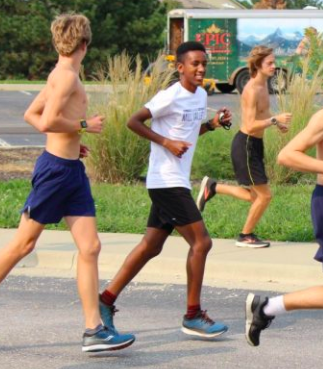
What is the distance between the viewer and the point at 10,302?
26.1 ft

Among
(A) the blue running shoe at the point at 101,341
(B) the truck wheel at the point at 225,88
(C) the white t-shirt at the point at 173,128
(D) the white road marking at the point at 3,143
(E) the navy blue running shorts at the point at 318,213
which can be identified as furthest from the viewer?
(B) the truck wheel at the point at 225,88

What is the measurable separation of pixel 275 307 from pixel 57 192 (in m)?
1.42

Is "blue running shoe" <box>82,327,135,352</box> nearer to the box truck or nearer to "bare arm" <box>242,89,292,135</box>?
"bare arm" <box>242,89,292,135</box>

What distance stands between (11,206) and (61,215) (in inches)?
217

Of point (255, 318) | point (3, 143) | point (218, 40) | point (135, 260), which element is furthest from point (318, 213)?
point (218, 40)

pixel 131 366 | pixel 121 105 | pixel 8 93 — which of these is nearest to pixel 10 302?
pixel 131 366

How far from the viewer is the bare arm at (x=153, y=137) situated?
676cm

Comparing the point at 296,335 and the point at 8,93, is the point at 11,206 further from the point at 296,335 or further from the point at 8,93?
the point at 8,93

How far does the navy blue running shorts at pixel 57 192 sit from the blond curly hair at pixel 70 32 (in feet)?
2.14

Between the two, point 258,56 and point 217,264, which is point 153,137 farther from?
point 258,56

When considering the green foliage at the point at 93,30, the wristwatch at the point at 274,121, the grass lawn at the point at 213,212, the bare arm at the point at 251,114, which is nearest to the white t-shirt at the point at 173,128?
the wristwatch at the point at 274,121

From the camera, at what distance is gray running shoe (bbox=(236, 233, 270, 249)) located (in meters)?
9.85

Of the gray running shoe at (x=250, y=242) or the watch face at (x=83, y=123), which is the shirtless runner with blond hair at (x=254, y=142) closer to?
the gray running shoe at (x=250, y=242)

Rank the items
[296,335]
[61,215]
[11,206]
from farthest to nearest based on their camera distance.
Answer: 1. [11,206]
2. [296,335]
3. [61,215]
